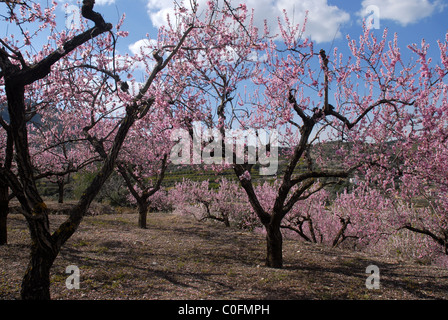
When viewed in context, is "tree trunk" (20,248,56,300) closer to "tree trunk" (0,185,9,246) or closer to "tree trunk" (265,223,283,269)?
"tree trunk" (0,185,9,246)

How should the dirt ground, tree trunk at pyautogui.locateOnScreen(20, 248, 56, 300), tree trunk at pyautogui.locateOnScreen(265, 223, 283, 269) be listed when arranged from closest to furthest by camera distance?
1. tree trunk at pyautogui.locateOnScreen(20, 248, 56, 300)
2. the dirt ground
3. tree trunk at pyautogui.locateOnScreen(265, 223, 283, 269)

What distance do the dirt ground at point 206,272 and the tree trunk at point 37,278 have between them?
66cm

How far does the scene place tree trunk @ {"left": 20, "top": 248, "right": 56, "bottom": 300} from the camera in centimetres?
421

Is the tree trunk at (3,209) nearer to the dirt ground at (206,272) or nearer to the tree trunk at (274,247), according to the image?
the dirt ground at (206,272)

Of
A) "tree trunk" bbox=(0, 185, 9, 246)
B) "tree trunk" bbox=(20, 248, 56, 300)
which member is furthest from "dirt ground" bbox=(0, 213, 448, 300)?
"tree trunk" bbox=(20, 248, 56, 300)

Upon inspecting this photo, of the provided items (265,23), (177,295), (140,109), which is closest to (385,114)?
(265,23)

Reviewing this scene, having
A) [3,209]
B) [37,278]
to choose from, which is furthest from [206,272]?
[3,209]

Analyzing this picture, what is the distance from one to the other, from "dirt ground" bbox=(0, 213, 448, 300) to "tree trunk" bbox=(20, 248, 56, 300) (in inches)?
26.0

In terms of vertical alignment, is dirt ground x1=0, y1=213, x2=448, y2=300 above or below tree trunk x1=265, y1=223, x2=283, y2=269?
below

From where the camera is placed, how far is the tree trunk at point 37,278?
13.8ft

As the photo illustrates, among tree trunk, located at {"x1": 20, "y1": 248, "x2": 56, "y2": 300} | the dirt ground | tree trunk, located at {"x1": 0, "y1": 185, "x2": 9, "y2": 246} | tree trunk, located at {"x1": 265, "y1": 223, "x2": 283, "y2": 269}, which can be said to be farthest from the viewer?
tree trunk, located at {"x1": 0, "y1": 185, "x2": 9, "y2": 246}

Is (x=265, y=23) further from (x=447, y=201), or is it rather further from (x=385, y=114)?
(x=447, y=201)

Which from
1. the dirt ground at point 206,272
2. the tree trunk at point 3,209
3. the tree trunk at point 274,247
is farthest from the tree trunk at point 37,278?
the tree trunk at point 274,247

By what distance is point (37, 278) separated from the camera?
4.23 meters
